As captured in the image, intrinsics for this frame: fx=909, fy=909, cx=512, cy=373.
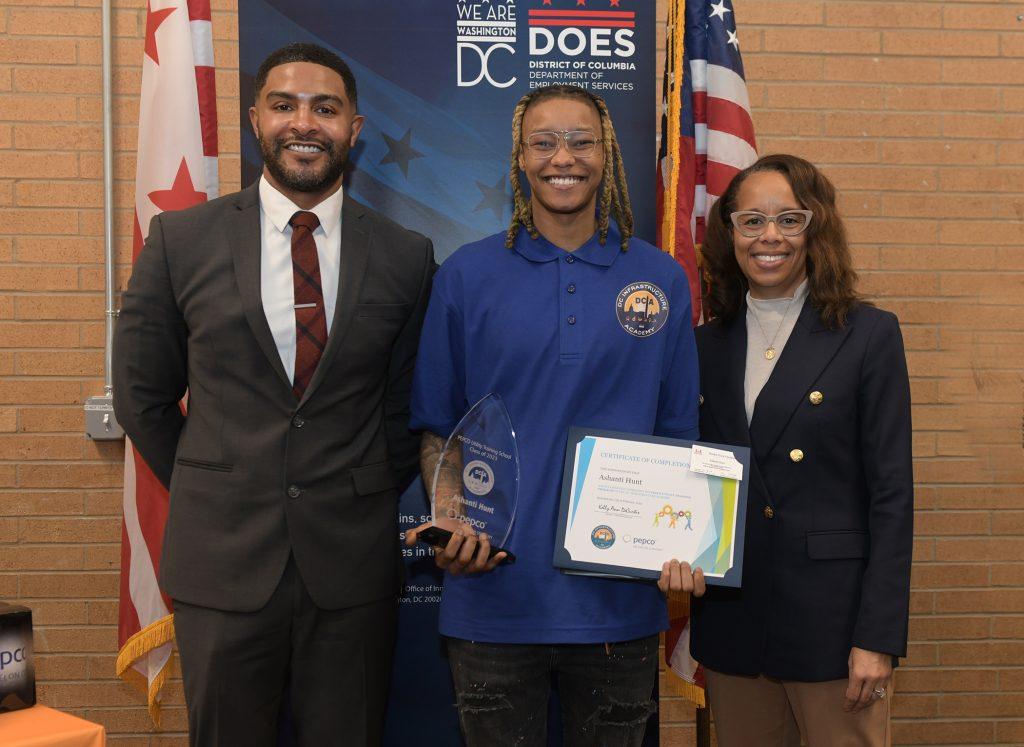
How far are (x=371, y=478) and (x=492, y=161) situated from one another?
1.29 m

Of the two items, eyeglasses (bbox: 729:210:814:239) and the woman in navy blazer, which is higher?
eyeglasses (bbox: 729:210:814:239)

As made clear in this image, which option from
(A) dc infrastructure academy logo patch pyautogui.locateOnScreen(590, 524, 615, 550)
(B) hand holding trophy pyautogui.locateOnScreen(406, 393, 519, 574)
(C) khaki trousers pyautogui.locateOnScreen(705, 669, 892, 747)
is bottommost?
(C) khaki trousers pyautogui.locateOnScreen(705, 669, 892, 747)

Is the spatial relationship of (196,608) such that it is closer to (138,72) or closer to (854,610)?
(854,610)

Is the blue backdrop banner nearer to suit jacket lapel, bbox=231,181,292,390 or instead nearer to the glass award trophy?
suit jacket lapel, bbox=231,181,292,390

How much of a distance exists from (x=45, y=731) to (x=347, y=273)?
1.11 m

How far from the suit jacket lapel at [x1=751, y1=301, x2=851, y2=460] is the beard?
115 cm

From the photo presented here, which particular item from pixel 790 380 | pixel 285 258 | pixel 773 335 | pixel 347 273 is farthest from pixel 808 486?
pixel 285 258

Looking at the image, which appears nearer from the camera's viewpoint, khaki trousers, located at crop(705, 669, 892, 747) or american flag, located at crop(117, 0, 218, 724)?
khaki trousers, located at crop(705, 669, 892, 747)

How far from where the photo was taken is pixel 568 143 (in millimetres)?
2098

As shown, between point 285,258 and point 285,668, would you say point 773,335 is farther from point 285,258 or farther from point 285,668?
point 285,668

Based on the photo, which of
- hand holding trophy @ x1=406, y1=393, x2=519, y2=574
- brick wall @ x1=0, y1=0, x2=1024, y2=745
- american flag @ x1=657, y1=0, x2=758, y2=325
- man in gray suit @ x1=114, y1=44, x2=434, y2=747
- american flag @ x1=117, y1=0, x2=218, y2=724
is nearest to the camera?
hand holding trophy @ x1=406, y1=393, x2=519, y2=574

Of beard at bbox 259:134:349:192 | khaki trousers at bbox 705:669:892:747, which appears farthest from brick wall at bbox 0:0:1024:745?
khaki trousers at bbox 705:669:892:747

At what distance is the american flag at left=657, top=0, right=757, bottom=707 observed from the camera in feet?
9.37

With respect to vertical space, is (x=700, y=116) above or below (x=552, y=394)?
above
